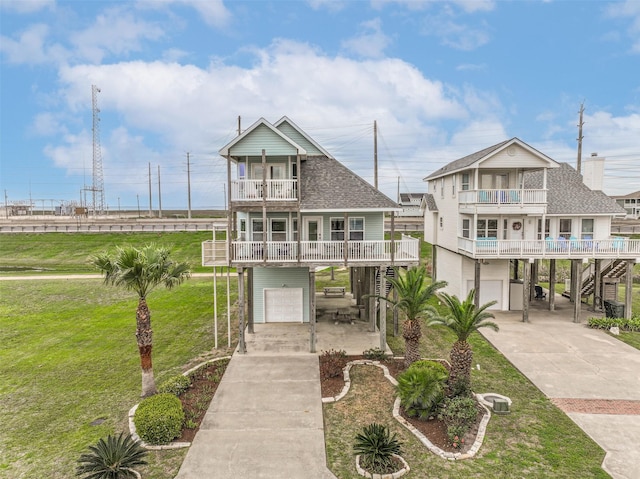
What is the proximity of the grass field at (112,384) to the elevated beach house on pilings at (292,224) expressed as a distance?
12.0 ft

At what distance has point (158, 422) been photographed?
10820 millimetres

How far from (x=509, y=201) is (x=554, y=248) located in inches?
147

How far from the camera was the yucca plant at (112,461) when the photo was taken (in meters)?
8.91

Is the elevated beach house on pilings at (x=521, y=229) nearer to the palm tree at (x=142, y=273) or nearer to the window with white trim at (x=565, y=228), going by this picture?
the window with white trim at (x=565, y=228)

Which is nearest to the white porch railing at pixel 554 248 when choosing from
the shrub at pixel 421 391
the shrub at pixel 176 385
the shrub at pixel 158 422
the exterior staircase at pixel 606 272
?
the exterior staircase at pixel 606 272

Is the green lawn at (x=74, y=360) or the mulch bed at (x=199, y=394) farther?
the mulch bed at (x=199, y=394)

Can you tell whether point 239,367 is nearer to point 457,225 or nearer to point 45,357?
point 45,357

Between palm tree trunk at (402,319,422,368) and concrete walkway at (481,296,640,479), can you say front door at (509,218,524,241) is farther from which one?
palm tree trunk at (402,319,422,368)

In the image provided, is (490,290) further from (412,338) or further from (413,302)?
(413,302)

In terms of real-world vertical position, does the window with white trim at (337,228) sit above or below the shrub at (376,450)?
above

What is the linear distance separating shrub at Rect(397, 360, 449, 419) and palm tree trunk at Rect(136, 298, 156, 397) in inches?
332

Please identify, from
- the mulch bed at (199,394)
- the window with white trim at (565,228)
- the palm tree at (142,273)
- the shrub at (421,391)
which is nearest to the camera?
the mulch bed at (199,394)

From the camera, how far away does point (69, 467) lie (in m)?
9.74

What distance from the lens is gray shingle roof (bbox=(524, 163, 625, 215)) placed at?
24.2 meters
